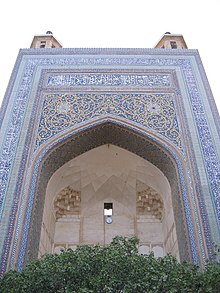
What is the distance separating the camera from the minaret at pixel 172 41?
8.55m

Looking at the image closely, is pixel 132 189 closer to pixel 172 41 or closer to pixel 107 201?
pixel 107 201

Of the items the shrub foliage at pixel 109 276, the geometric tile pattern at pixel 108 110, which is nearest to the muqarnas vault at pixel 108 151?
the geometric tile pattern at pixel 108 110

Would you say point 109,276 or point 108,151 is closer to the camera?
point 109,276

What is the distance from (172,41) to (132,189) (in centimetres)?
357

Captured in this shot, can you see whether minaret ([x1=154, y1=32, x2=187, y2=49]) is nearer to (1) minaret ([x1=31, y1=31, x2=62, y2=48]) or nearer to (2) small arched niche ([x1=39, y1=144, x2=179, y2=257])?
(1) minaret ([x1=31, y1=31, x2=62, y2=48])

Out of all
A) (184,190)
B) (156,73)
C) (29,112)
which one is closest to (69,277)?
(184,190)

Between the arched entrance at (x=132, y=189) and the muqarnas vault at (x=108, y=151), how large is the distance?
0.02 metres

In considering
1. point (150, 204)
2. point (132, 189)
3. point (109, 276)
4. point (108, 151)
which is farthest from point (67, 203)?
point (109, 276)

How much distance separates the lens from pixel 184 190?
5453 millimetres

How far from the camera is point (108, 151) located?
741cm

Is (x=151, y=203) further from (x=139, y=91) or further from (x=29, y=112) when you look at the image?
(x=29, y=112)

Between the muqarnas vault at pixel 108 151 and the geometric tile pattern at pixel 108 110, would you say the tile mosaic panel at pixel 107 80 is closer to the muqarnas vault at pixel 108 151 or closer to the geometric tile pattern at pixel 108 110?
the muqarnas vault at pixel 108 151

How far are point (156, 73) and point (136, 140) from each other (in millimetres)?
1700

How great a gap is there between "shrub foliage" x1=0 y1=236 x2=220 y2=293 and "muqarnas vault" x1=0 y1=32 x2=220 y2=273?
4.19ft
